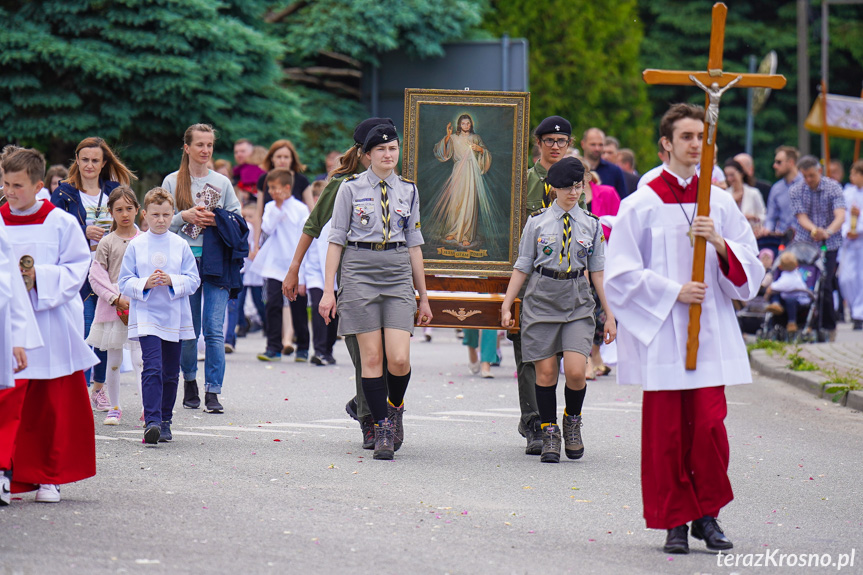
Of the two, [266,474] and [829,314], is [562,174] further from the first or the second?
[829,314]

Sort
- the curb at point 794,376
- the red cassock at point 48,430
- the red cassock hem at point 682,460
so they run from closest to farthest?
1. the red cassock hem at point 682,460
2. the red cassock at point 48,430
3. the curb at point 794,376

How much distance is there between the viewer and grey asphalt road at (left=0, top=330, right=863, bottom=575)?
18.5ft

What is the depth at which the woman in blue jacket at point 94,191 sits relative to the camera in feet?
33.2

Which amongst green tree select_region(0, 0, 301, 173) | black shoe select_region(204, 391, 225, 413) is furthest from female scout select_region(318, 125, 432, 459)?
green tree select_region(0, 0, 301, 173)

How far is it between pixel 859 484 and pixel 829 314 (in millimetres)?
9959

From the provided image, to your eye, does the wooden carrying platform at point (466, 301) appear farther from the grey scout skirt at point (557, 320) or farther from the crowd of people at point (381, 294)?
the grey scout skirt at point (557, 320)

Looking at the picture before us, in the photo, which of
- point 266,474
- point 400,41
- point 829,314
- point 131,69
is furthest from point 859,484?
point 400,41

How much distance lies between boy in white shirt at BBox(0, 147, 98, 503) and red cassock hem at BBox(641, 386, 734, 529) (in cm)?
291

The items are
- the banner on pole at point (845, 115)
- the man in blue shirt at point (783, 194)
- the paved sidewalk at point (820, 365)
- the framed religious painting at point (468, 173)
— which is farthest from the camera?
the banner on pole at point (845, 115)

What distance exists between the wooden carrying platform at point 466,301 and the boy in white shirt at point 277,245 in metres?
4.75

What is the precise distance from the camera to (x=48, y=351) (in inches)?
265

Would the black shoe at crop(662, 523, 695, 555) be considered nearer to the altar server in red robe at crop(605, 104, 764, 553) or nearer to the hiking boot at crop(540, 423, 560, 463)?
the altar server in red robe at crop(605, 104, 764, 553)

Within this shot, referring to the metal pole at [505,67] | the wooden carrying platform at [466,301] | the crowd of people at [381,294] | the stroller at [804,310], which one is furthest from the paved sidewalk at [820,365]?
the metal pole at [505,67]

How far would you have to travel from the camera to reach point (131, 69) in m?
22.9
